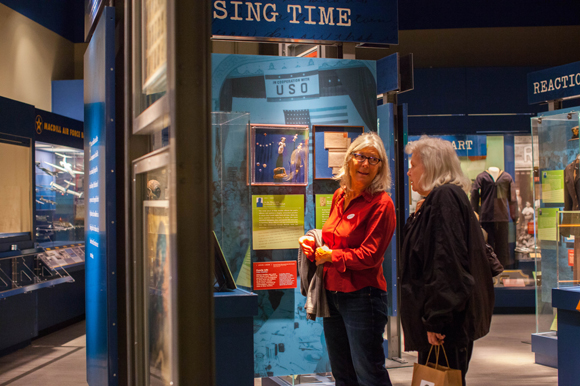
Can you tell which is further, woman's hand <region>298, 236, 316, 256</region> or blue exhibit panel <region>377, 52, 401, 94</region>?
blue exhibit panel <region>377, 52, 401, 94</region>

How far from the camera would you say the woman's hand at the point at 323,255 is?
2557 mm

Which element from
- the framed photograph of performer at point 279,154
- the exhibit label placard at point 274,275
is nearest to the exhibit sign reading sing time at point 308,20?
the framed photograph of performer at point 279,154

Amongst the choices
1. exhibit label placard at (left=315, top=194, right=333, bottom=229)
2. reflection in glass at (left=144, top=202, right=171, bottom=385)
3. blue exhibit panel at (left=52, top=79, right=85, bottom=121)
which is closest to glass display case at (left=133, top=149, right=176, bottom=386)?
reflection in glass at (left=144, top=202, right=171, bottom=385)

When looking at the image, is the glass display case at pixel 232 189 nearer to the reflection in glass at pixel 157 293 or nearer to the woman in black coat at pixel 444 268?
the woman in black coat at pixel 444 268

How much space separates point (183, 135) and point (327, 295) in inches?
66.6

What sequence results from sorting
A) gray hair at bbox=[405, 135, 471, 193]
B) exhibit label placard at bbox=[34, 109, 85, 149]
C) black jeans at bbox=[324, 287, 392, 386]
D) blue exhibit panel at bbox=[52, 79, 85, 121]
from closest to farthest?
gray hair at bbox=[405, 135, 471, 193]
black jeans at bbox=[324, 287, 392, 386]
exhibit label placard at bbox=[34, 109, 85, 149]
blue exhibit panel at bbox=[52, 79, 85, 121]

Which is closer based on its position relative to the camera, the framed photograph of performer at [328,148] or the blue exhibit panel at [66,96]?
the framed photograph of performer at [328,148]

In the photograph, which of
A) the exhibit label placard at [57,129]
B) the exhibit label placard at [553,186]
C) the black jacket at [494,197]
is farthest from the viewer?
the black jacket at [494,197]

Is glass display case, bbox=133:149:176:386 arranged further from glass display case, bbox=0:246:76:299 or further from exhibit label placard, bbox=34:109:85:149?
exhibit label placard, bbox=34:109:85:149

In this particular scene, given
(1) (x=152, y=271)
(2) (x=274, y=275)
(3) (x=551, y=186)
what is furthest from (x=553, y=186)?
(1) (x=152, y=271)

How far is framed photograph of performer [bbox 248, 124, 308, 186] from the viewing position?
3.62 m

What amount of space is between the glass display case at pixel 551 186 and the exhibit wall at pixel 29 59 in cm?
680

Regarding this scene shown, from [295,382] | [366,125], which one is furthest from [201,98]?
[295,382]

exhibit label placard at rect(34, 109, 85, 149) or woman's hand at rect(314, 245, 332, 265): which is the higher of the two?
exhibit label placard at rect(34, 109, 85, 149)
